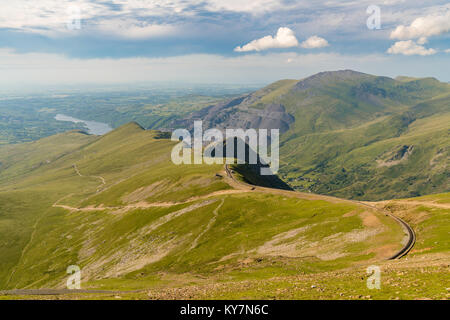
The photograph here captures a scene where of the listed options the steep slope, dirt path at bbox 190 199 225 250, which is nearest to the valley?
the steep slope

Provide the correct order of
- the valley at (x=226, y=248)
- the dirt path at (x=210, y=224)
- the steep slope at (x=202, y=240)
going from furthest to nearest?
1. the dirt path at (x=210, y=224)
2. the steep slope at (x=202, y=240)
3. the valley at (x=226, y=248)

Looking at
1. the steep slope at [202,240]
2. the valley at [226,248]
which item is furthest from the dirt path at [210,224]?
the valley at [226,248]

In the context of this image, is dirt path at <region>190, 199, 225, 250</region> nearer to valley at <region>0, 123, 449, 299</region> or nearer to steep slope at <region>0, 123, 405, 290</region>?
steep slope at <region>0, 123, 405, 290</region>

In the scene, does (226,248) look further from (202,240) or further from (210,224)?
(210,224)

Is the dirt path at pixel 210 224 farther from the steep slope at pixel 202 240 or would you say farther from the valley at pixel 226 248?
the valley at pixel 226 248

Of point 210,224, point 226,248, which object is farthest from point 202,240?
point 226,248

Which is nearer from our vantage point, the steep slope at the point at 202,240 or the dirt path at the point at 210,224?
the steep slope at the point at 202,240

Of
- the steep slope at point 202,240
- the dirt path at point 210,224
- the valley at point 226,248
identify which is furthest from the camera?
the dirt path at point 210,224

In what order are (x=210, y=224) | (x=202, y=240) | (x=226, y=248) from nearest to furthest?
(x=226, y=248) → (x=202, y=240) → (x=210, y=224)
